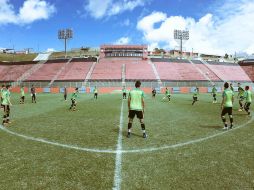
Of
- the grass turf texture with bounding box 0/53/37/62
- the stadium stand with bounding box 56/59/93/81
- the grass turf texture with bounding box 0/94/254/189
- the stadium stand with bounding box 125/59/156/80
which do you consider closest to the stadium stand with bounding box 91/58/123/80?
the stadium stand with bounding box 125/59/156/80

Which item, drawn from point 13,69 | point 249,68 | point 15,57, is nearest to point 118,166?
point 13,69

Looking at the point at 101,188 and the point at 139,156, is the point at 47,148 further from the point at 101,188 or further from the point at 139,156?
the point at 101,188

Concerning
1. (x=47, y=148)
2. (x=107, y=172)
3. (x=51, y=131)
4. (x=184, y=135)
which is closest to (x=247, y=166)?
(x=107, y=172)

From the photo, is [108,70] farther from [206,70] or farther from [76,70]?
[206,70]

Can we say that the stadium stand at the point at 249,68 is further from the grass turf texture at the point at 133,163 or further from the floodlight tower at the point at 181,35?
the grass turf texture at the point at 133,163

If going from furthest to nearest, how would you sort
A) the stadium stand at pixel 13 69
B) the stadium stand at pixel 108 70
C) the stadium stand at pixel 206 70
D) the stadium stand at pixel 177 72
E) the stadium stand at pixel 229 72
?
the stadium stand at pixel 13 69 → the stadium stand at pixel 229 72 → the stadium stand at pixel 206 70 → the stadium stand at pixel 177 72 → the stadium stand at pixel 108 70

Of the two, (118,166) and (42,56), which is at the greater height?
(42,56)

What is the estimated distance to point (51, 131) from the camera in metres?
13.3

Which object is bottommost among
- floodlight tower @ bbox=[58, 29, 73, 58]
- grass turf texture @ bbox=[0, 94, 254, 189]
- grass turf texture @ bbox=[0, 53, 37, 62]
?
grass turf texture @ bbox=[0, 94, 254, 189]

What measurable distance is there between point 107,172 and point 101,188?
1050 mm

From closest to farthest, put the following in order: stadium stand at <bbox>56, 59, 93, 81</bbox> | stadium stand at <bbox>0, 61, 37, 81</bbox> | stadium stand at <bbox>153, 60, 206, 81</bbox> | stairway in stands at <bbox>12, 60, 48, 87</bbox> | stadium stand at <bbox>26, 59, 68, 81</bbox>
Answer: stadium stand at <bbox>56, 59, 93, 81</bbox> → stadium stand at <bbox>153, 60, 206, 81</bbox> → stadium stand at <bbox>26, 59, 68, 81</bbox> → stairway in stands at <bbox>12, 60, 48, 87</bbox> → stadium stand at <bbox>0, 61, 37, 81</bbox>

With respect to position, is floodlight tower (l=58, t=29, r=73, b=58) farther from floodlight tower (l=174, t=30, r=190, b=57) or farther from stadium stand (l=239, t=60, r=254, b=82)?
stadium stand (l=239, t=60, r=254, b=82)

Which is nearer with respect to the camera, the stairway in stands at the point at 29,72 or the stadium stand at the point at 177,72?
the stadium stand at the point at 177,72

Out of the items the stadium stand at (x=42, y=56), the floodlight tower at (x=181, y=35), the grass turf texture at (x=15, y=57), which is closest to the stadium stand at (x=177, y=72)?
the floodlight tower at (x=181, y=35)
